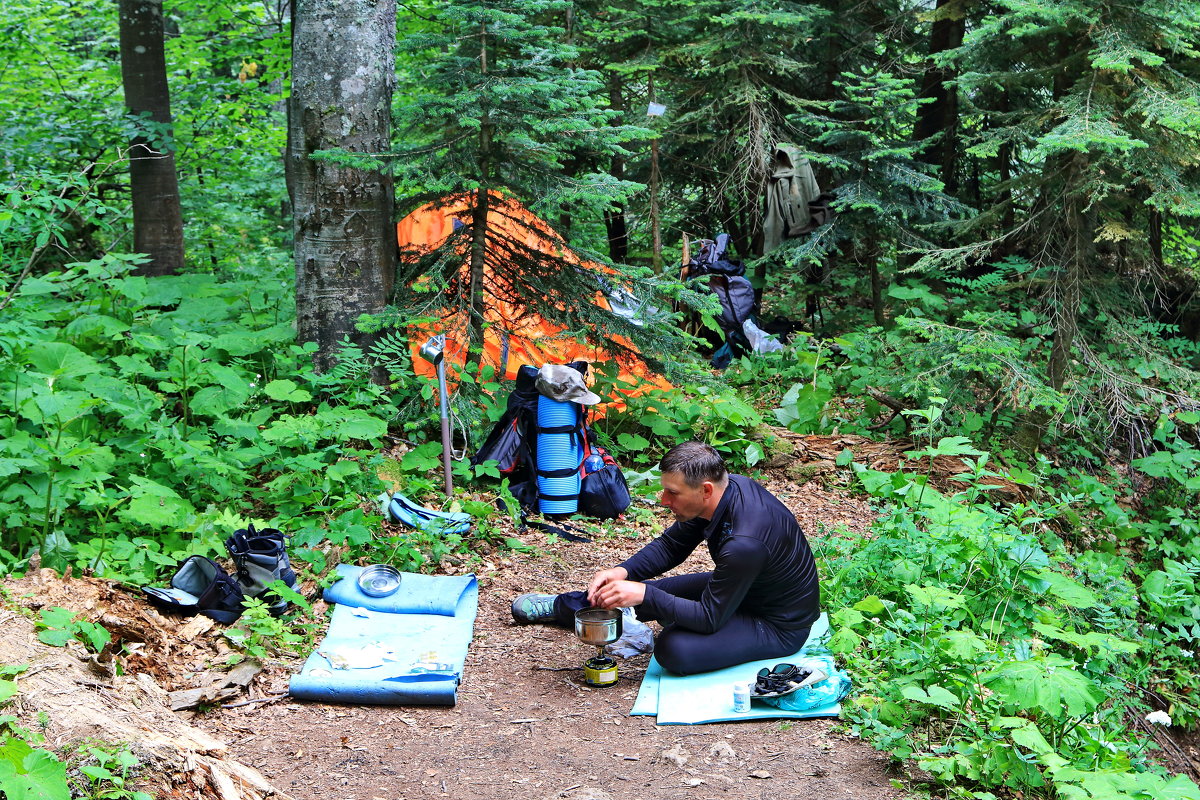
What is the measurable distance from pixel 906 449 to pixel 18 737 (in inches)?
260

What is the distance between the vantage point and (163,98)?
320 inches

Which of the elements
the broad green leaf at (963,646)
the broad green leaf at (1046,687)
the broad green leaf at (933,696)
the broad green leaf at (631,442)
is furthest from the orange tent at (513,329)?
the broad green leaf at (1046,687)

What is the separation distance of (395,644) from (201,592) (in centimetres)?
94

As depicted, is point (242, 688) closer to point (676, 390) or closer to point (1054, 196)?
point (676, 390)

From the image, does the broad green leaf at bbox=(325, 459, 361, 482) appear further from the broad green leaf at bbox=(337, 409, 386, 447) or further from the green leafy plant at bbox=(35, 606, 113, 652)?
the green leafy plant at bbox=(35, 606, 113, 652)

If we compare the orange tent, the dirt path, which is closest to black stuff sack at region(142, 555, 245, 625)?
the dirt path

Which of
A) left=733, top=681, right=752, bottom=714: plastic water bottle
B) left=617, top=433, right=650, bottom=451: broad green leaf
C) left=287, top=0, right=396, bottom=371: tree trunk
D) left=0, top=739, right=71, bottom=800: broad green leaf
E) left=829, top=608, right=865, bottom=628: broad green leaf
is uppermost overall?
left=287, top=0, right=396, bottom=371: tree trunk

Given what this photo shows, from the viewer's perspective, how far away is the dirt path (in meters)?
3.12

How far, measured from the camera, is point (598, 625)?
12.8 ft

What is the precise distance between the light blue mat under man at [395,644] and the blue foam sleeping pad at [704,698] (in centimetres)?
82

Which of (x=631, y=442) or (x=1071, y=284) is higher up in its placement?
(x=1071, y=284)

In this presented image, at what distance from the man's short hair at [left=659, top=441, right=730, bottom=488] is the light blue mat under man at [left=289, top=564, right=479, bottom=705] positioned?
128 centimetres

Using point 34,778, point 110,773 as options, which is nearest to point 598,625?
point 110,773

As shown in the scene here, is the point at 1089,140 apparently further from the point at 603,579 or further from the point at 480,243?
the point at 603,579
